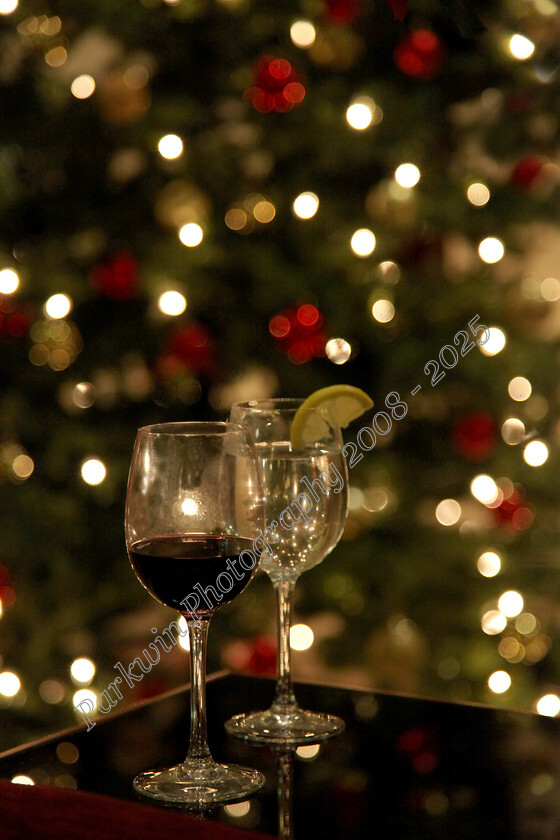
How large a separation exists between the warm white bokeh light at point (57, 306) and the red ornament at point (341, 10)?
0.77 metres

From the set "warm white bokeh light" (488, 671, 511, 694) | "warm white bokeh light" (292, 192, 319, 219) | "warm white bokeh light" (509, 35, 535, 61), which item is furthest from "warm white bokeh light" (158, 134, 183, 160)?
"warm white bokeh light" (488, 671, 511, 694)

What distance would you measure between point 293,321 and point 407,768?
146cm

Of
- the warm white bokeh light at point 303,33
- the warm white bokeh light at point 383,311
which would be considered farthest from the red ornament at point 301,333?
the warm white bokeh light at point 303,33

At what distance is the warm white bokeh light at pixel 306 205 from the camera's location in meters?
2.05

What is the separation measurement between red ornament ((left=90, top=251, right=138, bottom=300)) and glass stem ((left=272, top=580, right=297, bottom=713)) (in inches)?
→ 53.0

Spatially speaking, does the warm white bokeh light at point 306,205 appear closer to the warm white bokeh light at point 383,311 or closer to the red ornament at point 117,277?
the warm white bokeh light at point 383,311

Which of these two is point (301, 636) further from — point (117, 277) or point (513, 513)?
point (117, 277)

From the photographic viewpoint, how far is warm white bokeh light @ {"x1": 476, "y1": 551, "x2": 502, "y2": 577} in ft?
7.04

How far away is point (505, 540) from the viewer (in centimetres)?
216

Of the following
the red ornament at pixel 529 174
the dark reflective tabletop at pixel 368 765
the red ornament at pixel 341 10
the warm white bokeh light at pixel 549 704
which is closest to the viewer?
the dark reflective tabletop at pixel 368 765

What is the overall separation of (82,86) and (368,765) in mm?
1727

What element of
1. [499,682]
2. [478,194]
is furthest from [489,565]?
[478,194]

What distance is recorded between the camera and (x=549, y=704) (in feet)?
7.29

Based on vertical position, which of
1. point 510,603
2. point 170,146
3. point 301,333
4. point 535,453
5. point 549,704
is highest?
point 170,146
